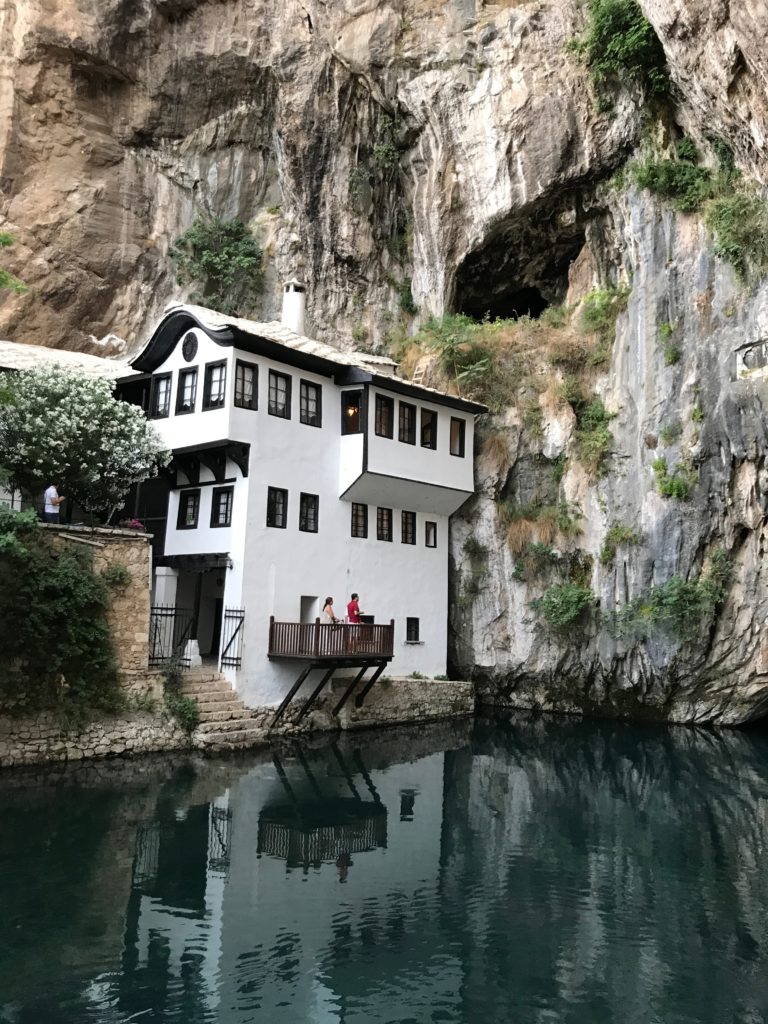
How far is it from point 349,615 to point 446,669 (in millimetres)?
5761

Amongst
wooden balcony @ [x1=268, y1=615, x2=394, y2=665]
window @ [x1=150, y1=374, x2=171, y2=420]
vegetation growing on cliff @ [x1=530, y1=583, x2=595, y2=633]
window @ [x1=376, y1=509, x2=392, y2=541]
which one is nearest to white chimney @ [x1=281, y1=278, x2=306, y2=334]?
window @ [x1=150, y1=374, x2=171, y2=420]

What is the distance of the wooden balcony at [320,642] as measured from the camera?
2123 centimetres

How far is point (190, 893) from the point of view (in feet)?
35.9

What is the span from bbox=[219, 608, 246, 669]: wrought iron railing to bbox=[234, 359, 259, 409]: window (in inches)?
211

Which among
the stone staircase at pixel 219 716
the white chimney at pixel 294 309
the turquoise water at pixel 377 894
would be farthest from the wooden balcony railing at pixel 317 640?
the white chimney at pixel 294 309

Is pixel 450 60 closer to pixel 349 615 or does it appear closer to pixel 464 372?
pixel 464 372

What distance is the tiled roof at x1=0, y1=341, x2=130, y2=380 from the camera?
23.0 metres

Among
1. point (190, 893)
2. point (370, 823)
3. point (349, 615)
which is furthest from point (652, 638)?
point (190, 893)

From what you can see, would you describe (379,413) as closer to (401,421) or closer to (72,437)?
(401,421)

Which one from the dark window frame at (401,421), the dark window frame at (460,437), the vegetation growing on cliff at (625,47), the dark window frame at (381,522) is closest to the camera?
the dark window frame at (401,421)

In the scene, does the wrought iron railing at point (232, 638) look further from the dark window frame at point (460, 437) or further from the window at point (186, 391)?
the dark window frame at point (460, 437)

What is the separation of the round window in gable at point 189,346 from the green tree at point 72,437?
103 inches

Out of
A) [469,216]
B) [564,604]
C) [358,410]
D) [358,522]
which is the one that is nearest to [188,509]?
→ [358,522]

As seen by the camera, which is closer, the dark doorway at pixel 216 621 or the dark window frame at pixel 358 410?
the dark window frame at pixel 358 410
